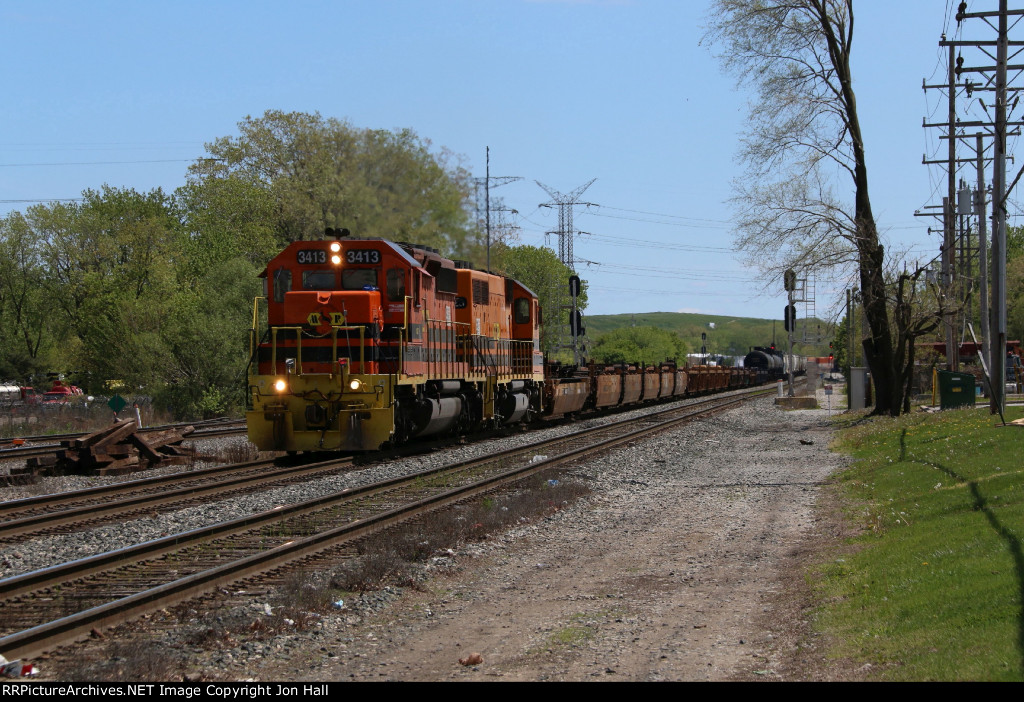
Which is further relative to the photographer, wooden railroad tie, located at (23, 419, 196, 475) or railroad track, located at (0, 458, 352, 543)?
wooden railroad tie, located at (23, 419, 196, 475)

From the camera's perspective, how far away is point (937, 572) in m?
7.62

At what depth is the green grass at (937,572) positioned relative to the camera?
5574mm

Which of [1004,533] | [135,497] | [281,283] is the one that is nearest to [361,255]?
[281,283]

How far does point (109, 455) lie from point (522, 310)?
12205 mm

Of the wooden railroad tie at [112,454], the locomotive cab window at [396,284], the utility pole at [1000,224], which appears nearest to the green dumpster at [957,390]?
the utility pole at [1000,224]

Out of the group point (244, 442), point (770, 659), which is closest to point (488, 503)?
point (770, 659)

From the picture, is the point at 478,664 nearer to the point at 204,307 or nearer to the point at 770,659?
the point at 770,659

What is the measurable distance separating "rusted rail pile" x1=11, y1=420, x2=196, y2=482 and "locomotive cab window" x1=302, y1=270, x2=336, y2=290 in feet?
13.0

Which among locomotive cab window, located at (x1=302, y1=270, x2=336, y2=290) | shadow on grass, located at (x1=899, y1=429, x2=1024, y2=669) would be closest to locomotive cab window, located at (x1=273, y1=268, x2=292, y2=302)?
locomotive cab window, located at (x1=302, y1=270, x2=336, y2=290)

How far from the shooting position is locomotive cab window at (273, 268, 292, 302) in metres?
18.0

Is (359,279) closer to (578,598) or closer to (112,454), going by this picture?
(112,454)

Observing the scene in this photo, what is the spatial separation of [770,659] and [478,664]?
1.89 m

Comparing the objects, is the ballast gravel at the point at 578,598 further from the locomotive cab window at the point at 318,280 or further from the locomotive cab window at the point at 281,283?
the locomotive cab window at the point at 281,283

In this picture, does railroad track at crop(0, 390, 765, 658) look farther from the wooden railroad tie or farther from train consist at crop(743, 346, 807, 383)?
train consist at crop(743, 346, 807, 383)
